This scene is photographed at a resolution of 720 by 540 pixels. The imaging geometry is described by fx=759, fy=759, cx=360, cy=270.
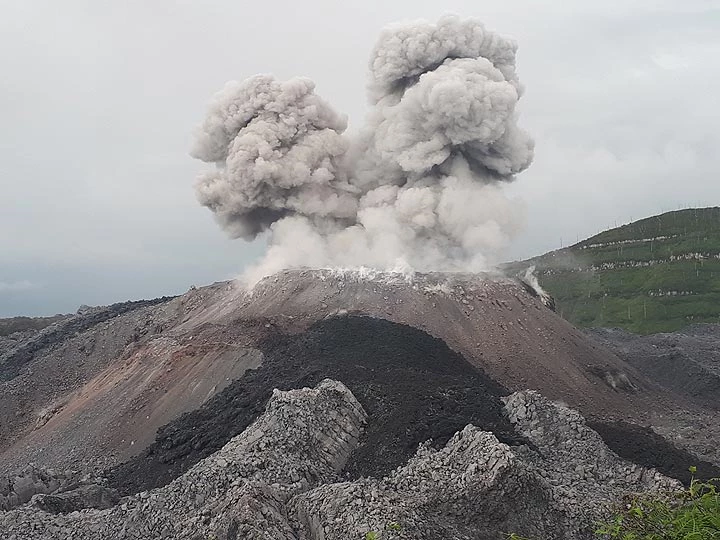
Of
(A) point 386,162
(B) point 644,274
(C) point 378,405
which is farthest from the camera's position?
(B) point 644,274

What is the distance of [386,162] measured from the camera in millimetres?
49094

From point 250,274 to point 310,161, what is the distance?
8.26 meters

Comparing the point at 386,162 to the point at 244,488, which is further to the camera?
the point at 386,162

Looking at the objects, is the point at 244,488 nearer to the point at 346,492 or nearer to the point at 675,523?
the point at 346,492

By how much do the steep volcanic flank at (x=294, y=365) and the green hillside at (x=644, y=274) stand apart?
58.1 metres

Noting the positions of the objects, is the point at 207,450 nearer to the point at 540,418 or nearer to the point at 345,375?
the point at 345,375

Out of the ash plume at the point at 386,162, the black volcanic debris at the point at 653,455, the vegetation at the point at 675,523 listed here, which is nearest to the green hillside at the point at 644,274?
the ash plume at the point at 386,162

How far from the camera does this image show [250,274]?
47.3 metres

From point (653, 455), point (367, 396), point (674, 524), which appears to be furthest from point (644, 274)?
point (674, 524)

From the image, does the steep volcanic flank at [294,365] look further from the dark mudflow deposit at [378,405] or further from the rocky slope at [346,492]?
the rocky slope at [346,492]

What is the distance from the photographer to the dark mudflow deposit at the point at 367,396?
74.1ft

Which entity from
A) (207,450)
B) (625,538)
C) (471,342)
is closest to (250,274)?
(471,342)

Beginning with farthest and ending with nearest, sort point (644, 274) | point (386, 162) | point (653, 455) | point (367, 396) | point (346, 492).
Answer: point (644, 274) → point (386, 162) → point (367, 396) → point (653, 455) → point (346, 492)

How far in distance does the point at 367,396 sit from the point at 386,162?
26.0 metres
